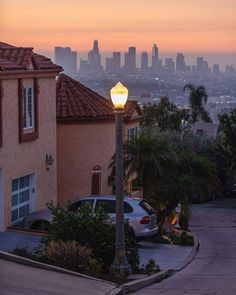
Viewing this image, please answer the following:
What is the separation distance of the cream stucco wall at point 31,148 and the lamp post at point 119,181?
699cm

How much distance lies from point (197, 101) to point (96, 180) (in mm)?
53406

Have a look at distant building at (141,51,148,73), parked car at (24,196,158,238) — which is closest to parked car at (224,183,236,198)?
distant building at (141,51,148,73)

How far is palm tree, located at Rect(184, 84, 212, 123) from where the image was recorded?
82162 mm

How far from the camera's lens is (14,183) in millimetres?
23531

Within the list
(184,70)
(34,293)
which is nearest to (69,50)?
(34,293)

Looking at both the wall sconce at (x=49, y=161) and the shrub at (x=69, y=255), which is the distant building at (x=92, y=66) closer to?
the wall sconce at (x=49, y=161)

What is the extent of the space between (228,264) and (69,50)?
29404 millimetres

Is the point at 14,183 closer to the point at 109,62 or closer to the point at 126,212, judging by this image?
the point at 126,212

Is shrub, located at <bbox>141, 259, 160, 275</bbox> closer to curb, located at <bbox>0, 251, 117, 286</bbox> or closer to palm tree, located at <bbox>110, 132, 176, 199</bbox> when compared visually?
curb, located at <bbox>0, 251, 117, 286</bbox>

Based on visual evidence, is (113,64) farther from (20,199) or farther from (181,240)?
(20,199)

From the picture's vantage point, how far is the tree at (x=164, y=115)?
76.3m

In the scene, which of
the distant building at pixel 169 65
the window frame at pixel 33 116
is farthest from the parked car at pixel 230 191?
the distant building at pixel 169 65

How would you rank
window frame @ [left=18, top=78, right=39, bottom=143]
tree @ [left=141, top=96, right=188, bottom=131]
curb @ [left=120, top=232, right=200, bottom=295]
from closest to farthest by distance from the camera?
curb @ [left=120, top=232, right=200, bottom=295] → window frame @ [left=18, top=78, right=39, bottom=143] → tree @ [left=141, top=96, right=188, bottom=131]

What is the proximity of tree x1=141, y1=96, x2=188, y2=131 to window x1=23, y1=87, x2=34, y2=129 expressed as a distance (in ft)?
168
